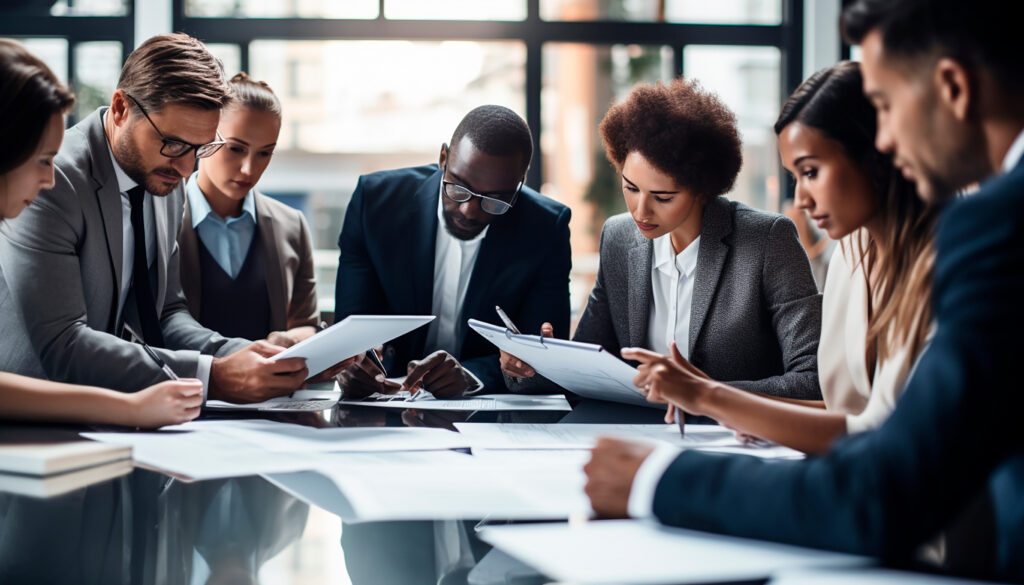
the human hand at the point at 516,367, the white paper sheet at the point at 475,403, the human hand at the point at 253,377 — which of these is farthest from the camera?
the human hand at the point at 516,367

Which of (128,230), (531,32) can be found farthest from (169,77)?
(531,32)

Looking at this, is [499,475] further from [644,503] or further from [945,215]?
[945,215]

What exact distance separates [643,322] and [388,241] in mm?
766

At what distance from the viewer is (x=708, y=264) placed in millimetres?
2062

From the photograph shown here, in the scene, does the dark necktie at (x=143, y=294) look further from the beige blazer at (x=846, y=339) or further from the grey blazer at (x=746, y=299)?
the beige blazer at (x=846, y=339)

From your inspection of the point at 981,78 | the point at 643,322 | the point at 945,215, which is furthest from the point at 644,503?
the point at 643,322

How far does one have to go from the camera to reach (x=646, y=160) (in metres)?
2.14

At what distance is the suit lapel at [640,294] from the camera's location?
2182 millimetres

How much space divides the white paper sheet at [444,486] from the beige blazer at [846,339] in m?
0.48

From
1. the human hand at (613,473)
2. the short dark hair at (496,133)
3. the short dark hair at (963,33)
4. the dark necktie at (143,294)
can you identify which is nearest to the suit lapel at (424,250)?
the short dark hair at (496,133)

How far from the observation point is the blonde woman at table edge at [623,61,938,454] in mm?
1171

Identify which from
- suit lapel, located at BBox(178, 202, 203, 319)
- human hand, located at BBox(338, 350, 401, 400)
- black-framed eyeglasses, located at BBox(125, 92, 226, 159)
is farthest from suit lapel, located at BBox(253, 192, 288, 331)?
human hand, located at BBox(338, 350, 401, 400)

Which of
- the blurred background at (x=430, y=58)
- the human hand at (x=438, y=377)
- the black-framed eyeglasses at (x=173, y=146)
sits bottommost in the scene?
the human hand at (x=438, y=377)

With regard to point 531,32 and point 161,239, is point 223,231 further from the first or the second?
point 531,32
